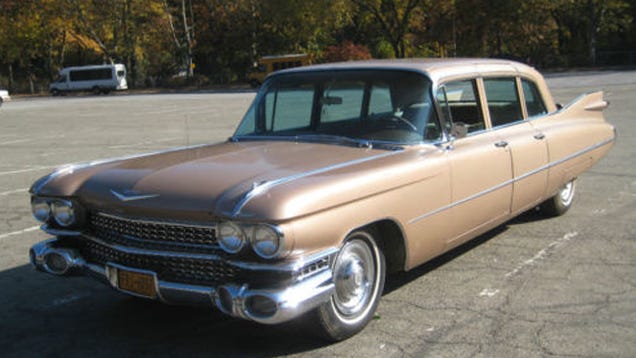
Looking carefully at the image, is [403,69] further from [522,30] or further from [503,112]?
[522,30]

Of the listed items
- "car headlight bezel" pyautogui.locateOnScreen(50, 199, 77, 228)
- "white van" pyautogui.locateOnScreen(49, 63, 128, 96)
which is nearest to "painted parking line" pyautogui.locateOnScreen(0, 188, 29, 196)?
"car headlight bezel" pyautogui.locateOnScreen(50, 199, 77, 228)

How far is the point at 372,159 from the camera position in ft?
15.2

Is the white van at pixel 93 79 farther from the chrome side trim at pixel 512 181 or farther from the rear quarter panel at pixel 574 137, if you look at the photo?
the chrome side trim at pixel 512 181

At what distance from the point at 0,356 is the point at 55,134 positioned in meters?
16.9

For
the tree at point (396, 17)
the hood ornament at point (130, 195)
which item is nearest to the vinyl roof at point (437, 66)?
the hood ornament at point (130, 195)

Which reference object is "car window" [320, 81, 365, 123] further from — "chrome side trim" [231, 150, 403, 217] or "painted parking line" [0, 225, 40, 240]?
"painted parking line" [0, 225, 40, 240]

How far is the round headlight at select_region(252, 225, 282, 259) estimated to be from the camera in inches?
145

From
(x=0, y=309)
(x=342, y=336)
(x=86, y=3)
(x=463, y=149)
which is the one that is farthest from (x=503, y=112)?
(x=86, y=3)

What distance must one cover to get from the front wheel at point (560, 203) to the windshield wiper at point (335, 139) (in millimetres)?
2867

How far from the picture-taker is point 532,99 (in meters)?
6.64

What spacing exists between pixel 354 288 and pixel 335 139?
1.26m

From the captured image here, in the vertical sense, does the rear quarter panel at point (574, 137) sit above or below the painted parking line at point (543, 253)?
above

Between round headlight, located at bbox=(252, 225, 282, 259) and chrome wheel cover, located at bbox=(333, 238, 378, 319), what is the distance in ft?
1.68

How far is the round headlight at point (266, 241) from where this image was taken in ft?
12.1
